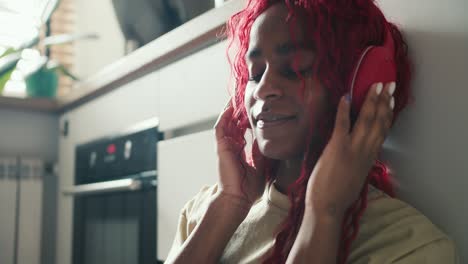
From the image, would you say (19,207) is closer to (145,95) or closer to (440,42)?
(145,95)

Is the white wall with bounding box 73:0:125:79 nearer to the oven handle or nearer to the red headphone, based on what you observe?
the oven handle

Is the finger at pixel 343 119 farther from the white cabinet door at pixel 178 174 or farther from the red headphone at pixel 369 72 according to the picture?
the white cabinet door at pixel 178 174

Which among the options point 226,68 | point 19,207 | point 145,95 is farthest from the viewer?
point 19,207

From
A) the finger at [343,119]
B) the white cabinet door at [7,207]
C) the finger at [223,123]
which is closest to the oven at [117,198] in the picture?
the white cabinet door at [7,207]

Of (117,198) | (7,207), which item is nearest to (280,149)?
(117,198)

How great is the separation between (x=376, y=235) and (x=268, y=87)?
0.73ft

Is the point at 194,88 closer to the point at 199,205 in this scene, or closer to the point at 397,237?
the point at 199,205

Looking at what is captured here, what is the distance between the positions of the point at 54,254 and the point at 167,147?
39.1 inches

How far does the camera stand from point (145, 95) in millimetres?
1324

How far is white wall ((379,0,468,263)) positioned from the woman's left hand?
0.08m

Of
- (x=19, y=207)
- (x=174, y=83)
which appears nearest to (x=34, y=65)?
(x=19, y=207)

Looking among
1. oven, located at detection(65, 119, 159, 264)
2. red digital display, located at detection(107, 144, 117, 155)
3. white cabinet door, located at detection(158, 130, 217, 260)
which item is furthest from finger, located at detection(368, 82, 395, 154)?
red digital display, located at detection(107, 144, 117, 155)

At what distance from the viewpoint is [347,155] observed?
57cm

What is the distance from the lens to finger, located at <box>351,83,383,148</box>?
0.57 metres
